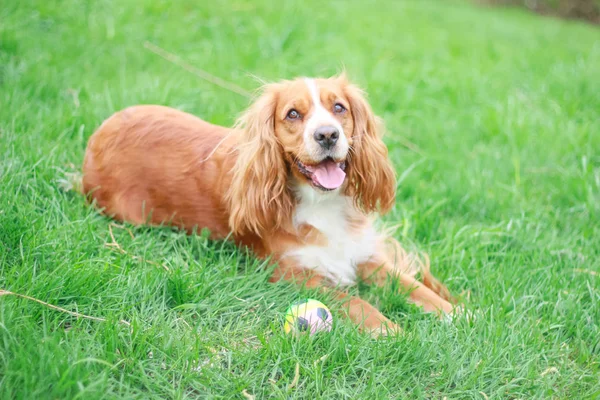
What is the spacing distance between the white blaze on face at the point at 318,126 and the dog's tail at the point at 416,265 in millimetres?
797

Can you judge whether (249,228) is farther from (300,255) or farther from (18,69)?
(18,69)

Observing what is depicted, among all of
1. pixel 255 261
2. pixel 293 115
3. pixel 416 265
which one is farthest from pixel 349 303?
pixel 293 115

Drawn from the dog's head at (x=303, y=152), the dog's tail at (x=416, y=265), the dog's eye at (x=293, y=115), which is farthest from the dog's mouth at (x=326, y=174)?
the dog's tail at (x=416, y=265)

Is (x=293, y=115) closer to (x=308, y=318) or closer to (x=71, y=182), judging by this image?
(x=308, y=318)

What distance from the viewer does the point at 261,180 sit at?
3.12m

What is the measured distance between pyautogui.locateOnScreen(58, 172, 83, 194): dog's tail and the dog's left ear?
5.33 feet

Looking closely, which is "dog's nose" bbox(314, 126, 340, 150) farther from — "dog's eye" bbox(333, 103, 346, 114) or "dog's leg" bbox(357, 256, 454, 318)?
"dog's leg" bbox(357, 256, 454, 318)

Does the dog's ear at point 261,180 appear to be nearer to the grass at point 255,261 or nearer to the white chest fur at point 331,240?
the white chest fur at point 331,240

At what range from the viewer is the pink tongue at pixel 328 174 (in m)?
3.04

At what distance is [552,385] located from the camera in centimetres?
262

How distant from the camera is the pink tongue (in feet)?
9.96

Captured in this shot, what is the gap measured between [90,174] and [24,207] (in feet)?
1.77

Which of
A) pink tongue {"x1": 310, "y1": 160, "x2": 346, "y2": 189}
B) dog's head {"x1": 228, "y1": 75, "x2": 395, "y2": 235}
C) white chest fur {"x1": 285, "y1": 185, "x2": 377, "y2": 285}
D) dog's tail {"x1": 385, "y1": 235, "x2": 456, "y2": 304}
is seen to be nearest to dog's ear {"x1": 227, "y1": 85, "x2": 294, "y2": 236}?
dog's head {"x1": 228, "y1": 75, "x2": 395, "y2": 235}

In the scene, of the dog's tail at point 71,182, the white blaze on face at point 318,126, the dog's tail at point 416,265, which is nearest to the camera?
the white blaze on face at point 318,126
